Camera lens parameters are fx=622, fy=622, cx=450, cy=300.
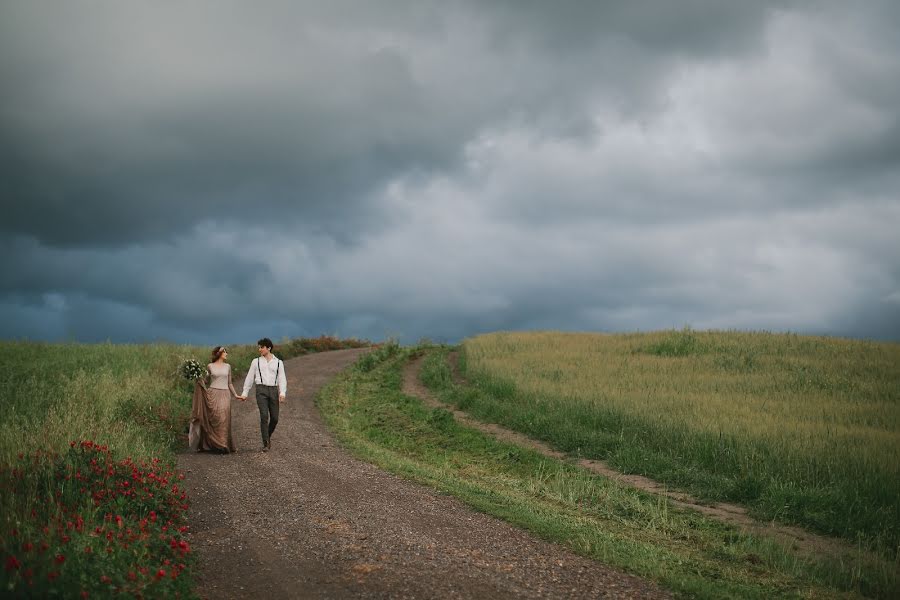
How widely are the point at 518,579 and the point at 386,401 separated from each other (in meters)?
18.4

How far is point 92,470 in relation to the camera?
10.2 m

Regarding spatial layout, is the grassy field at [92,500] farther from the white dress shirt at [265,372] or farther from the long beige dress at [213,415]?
the white dress shirt at [265,372]

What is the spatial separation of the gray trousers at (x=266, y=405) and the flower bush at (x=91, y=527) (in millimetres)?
4650

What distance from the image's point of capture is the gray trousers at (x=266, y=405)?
656 inches

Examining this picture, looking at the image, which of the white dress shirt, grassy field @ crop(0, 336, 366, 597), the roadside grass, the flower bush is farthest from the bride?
the flower bush

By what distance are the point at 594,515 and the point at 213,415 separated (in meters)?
10.0

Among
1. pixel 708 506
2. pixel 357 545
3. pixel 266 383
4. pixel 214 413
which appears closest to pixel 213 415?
pixel 214 413

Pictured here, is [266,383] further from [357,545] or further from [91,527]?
[91,527]

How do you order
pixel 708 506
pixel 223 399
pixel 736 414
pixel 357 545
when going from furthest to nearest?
pixel 736 414
pixel 223 399
pixel 708 506
pixel 357 545

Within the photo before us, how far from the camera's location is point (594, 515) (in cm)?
1269

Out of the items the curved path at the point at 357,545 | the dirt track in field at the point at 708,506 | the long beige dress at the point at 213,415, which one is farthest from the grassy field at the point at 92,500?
the dirt track in field at the point at 708,506

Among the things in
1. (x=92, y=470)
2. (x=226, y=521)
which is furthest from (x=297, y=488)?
(x=92, y=470)

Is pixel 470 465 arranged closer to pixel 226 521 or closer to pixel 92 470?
pixel 226 521

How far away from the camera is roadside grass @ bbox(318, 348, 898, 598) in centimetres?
Result: 904
